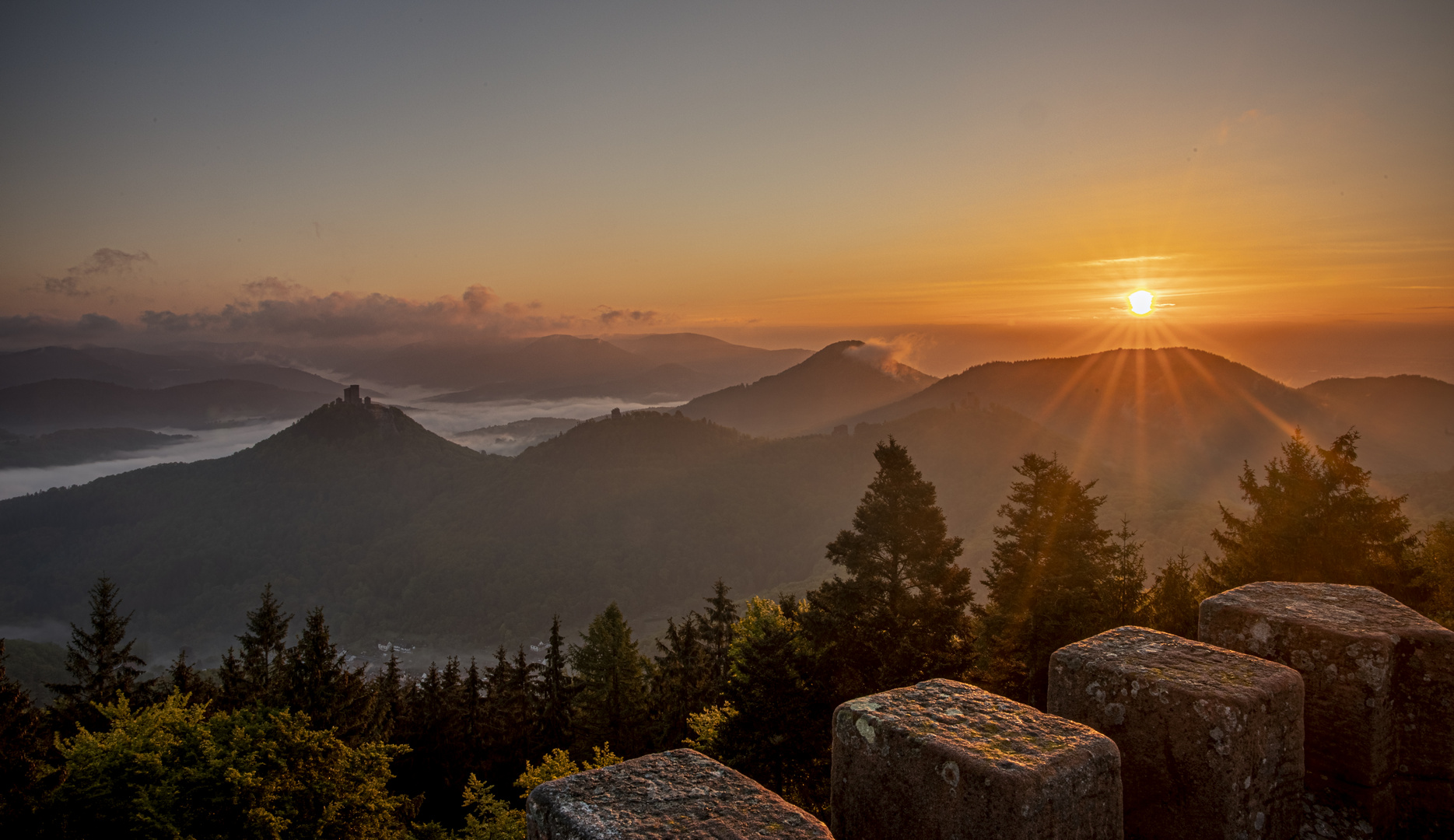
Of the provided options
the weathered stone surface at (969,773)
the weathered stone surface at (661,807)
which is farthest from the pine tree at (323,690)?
the weathered stone surface at (969,773)

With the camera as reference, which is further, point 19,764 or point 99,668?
point 99,668

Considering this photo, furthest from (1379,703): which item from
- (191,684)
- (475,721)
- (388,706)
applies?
(191,684)

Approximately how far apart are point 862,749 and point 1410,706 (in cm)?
329

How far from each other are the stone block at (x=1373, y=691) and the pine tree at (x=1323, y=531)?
14.4m

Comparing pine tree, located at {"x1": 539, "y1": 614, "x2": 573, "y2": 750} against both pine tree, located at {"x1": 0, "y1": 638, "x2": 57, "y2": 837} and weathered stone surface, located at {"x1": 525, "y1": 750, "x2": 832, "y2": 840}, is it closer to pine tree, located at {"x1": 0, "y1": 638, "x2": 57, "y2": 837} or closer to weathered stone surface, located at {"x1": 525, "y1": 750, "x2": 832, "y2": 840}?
pine tree, located at {"x1": 0, "y1": 638, "x2": 57, "y2": 837}

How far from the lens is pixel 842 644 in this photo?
754 inches

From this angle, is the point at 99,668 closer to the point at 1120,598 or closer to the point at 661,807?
the point at 1120,598

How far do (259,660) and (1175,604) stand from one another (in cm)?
4656

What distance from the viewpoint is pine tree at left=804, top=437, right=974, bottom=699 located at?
18281mm

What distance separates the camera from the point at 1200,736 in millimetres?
3525

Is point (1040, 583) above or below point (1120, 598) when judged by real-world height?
above

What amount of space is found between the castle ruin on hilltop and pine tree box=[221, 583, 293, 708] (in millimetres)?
40789

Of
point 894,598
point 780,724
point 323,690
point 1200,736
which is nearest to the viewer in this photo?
point 1200,736

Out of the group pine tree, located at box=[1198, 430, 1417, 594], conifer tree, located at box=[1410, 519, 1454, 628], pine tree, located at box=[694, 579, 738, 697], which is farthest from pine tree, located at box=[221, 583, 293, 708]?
conifer tree, located at box=[1410, 519, 1454, 628]
